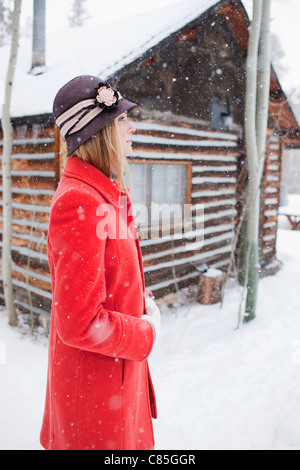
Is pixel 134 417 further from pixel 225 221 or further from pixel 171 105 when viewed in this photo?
pixel 225 221

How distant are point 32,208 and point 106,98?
14.7 feet

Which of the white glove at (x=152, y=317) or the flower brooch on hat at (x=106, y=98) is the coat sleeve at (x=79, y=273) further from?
the flower brooch on hat at (x=106, y=98)

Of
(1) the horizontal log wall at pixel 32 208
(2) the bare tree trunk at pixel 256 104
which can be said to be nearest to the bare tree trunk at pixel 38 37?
(1) the horizontal log wall at pixel 32 208

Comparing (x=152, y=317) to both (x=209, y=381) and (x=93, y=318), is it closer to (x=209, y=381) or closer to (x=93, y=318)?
(x=93, y=318)

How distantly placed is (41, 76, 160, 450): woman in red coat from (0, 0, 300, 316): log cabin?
3.42m

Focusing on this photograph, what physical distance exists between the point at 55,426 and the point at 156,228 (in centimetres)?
494

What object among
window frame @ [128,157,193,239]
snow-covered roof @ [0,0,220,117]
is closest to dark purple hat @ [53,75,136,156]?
snow-covered roof @ [0,0,220,117]

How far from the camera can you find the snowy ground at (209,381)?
3402 mm

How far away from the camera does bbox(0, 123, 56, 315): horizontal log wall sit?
17.7ft

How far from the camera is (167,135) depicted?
6.52 metres

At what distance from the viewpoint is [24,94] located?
5.56 m

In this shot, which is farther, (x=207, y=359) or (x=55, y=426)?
(x=207, y=359)

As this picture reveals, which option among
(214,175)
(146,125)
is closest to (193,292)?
(214,175)
